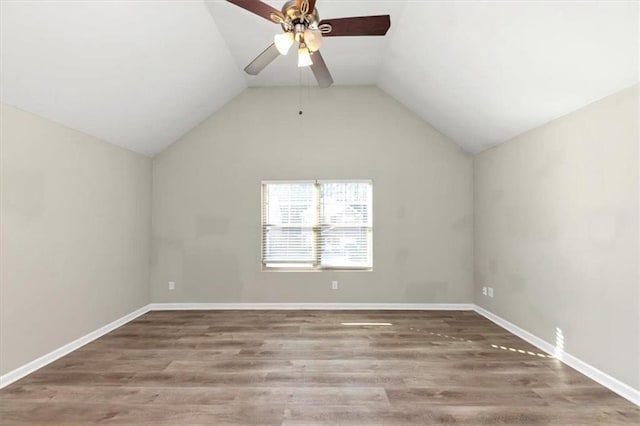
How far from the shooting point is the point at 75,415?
2.27 metres

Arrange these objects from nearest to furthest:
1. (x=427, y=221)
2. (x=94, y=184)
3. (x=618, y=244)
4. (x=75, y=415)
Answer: (x=75, y=415), (x=618, y=244), (x=94, y=184), (x=427, y=221)

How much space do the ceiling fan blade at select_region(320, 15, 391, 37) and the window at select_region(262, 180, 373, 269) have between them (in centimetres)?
277

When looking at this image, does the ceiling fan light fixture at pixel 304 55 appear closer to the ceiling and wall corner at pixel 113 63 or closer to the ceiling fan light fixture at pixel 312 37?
the ceiling fan light fixture at pixel 312 37

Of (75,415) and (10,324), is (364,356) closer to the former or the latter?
(75,415)

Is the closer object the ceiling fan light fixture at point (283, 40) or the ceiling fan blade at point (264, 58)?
the ceiling fan light fixture at point (283, 40)

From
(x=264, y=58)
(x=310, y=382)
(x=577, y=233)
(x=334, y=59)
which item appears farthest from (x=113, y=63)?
(x=577, y=233)

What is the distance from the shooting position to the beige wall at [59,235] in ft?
8.86

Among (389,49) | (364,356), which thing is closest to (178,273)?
(364,356)

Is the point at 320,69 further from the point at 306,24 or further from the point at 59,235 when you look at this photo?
the point at 59,235

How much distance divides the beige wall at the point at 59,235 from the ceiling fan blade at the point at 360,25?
274cm

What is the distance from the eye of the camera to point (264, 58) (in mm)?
2639

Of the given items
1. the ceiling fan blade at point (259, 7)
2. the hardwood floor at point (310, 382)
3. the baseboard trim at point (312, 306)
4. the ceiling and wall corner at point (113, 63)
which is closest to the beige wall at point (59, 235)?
the ceiling and wall corner at point (113, 63)

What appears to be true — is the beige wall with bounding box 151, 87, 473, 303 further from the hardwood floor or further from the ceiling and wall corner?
the hardwood floor

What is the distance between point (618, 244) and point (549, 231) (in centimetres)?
82
